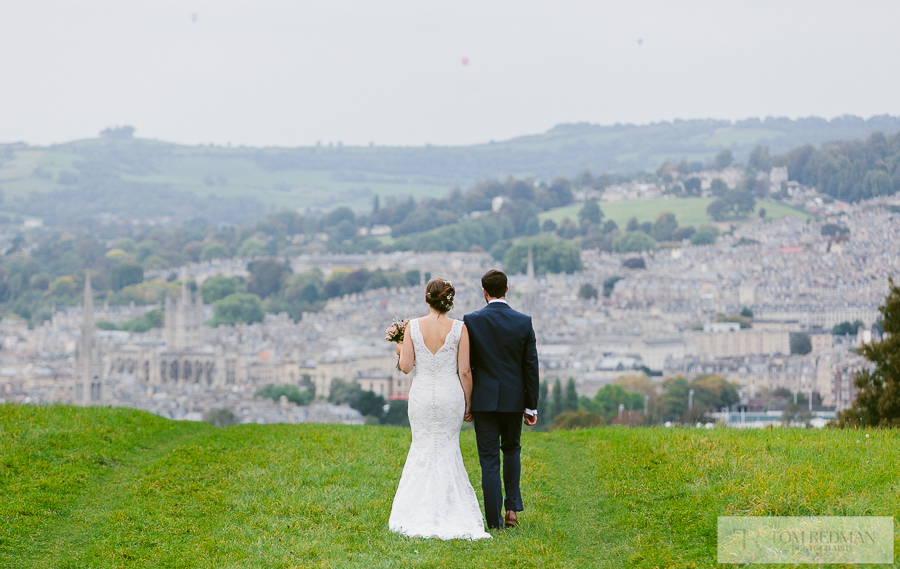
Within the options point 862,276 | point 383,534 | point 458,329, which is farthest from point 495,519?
point 862,276

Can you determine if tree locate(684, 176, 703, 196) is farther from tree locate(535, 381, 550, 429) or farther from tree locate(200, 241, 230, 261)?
tree locate(535, 381, 550, 429)

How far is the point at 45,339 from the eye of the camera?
10575 centimetres

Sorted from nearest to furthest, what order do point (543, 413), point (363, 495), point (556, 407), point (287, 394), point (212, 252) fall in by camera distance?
point (363, 495)
point (543, 413)
point (556, 407)
point (287, 394)
point (212, 252)

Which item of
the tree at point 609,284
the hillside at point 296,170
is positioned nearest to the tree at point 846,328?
the tree at point 609,284

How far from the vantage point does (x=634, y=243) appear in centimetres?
12644

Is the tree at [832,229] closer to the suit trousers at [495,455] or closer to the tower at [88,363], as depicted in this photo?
the tower at [88,363]

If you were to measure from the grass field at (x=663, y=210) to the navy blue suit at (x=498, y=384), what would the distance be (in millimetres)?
123542

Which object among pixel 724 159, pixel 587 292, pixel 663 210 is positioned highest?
pixel 724 159

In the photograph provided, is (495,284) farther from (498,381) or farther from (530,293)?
(530,293)

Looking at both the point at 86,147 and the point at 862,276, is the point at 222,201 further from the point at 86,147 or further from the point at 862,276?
the point at 862,276

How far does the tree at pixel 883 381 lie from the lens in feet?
33.9

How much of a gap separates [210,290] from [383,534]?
387ft

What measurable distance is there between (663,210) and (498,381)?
132177mm

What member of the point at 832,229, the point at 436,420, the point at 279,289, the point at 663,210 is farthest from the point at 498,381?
the point at 663,210
